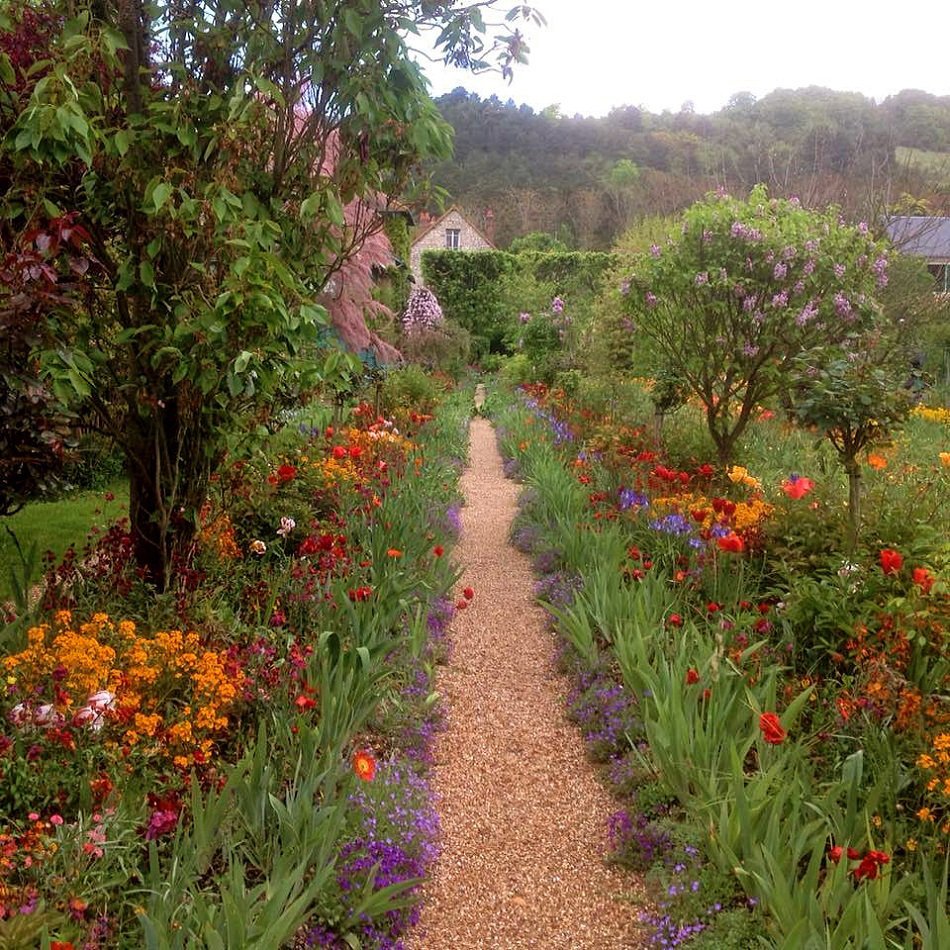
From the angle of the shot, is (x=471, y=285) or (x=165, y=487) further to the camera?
(x=471, y=285)

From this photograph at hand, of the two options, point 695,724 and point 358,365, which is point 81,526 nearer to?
point 358,365

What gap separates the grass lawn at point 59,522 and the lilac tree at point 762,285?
452cm

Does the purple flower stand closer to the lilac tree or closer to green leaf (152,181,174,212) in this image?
the lilac tree

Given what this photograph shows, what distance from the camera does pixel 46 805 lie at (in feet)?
6.99

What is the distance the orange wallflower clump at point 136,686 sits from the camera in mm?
2303

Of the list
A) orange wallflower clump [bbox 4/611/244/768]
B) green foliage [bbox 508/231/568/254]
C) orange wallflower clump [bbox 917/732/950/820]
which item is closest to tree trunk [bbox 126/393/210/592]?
orange wallflower clump [bbox 4/611/244/768]

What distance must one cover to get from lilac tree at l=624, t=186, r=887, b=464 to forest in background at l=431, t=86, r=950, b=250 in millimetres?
5129

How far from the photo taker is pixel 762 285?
6.33 m

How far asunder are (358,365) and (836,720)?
212 cm

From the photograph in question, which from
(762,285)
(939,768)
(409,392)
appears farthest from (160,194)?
(409,392)

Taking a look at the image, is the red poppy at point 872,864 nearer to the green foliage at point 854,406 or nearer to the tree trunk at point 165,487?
the green foliage at point 854,406

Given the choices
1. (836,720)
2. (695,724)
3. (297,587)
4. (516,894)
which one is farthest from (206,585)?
(836,720)

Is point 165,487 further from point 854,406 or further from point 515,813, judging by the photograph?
point 854,406

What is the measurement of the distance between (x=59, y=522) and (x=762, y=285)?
5.63 meters
